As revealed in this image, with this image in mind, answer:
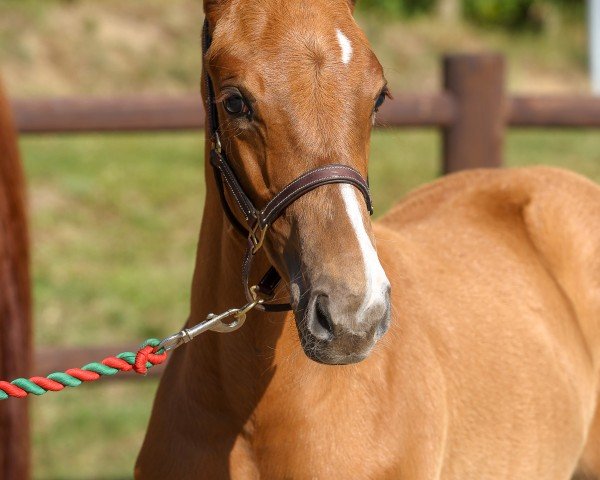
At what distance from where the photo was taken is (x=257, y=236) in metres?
2.31

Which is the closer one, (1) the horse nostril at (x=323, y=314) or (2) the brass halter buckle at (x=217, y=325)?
(1) the horse nostril at (x=323, y=314)

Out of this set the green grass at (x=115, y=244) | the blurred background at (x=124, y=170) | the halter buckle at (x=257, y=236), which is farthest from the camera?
the blurred background at (x=124, y=170)

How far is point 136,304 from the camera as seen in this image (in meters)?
7.32

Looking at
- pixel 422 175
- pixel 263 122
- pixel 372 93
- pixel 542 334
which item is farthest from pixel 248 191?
pixel 422 175

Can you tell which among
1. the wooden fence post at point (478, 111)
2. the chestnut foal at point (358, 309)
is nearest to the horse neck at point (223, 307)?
the chestnut foal at point (358, 309)

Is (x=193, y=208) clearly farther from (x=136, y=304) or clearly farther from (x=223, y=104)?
(x=223, y=104)

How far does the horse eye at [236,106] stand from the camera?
2248 millimetres

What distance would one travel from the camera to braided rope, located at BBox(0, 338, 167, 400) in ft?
7.88

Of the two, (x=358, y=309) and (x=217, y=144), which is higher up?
(x=217, y=144)

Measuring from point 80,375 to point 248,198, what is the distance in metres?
0.59

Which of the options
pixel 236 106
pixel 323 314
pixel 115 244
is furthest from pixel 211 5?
pixel 115 244

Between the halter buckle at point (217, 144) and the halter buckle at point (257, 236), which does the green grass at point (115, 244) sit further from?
the halter buckle at point (257, 236)

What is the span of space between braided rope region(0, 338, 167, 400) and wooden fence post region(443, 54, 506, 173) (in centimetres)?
322

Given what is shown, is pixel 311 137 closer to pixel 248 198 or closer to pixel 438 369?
pixel 248 198
